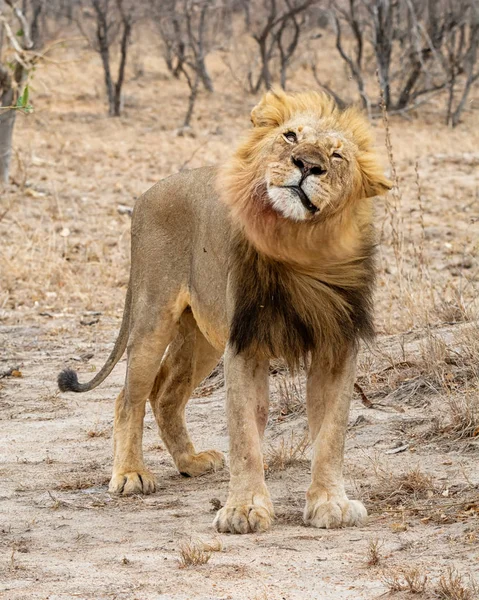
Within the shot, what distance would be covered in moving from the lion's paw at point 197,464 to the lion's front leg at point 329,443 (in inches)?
32.5

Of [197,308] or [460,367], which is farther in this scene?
[460,367]

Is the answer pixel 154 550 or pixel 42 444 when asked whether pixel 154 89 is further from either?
pixel 154 550

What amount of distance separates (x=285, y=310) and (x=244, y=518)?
0.63 m

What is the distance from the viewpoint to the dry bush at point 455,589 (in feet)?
7.55

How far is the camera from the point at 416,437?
4090 millimetres

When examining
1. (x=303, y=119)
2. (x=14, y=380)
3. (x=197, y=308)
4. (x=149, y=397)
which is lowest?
(x=14, y=380)

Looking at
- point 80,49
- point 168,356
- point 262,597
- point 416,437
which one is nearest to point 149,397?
point 168,356

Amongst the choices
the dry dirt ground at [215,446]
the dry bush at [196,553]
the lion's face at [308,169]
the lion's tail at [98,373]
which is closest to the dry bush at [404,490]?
the dry dirt ground at [215,446]

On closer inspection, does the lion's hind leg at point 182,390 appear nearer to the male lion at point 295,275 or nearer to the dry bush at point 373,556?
the male lion at point 295,275

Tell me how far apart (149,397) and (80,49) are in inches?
865

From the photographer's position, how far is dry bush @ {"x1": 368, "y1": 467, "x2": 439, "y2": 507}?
3344 millimetres

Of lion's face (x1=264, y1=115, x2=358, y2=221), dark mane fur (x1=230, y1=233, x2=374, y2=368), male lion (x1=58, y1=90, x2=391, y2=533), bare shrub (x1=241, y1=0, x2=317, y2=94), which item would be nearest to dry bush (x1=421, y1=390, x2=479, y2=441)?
male lion (x1=58, y1=90, x2=391, y2=533)

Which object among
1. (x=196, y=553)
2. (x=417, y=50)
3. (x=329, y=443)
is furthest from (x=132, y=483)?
(x=417, y=50)

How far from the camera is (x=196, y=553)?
2.71 metres
